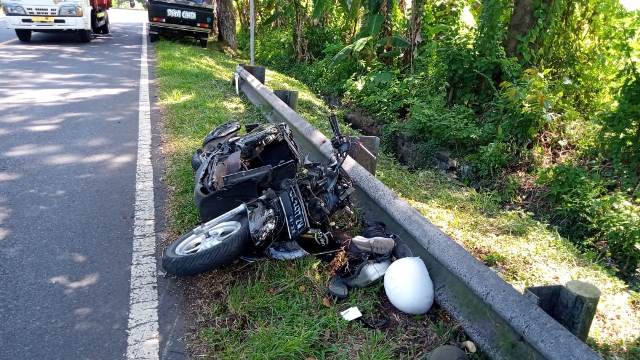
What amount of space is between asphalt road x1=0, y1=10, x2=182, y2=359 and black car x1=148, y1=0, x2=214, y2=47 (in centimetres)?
878

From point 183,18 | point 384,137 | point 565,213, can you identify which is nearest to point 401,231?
point 565,213

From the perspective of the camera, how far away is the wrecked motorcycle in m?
3.24

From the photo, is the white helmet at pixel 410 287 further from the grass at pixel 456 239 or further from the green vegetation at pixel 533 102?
the green vegetation at pixel 533 102

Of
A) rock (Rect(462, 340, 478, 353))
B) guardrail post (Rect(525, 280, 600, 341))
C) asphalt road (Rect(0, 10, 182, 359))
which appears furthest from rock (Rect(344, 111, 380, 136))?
guardrail post (Rect(525, 280, 600, 341))

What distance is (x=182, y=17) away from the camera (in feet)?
55.0

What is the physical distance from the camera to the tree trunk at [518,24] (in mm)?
7043

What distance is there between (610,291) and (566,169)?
2.18 meters

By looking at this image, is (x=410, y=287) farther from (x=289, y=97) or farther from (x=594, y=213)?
(x=289, y=97)

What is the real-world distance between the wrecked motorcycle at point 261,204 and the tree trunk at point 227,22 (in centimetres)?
1390

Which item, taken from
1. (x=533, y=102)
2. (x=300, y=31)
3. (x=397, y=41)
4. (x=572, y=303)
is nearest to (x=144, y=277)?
(x=572, y=303)

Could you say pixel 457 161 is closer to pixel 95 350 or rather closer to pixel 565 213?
pixel 565 213

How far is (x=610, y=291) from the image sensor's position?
360 cm

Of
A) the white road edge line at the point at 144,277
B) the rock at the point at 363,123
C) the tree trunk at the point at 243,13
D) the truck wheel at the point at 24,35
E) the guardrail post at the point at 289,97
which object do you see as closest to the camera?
the white road edge line at the point at 144,277

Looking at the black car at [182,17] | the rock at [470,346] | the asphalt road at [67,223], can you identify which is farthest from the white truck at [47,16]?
the rock at [470,346]
